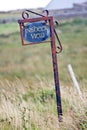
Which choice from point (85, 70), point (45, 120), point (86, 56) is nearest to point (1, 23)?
point (86, 56)

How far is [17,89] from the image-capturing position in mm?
8031

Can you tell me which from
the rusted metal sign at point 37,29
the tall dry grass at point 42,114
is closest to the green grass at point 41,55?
the tall dry grass at point 42,114

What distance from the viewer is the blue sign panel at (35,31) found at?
5.82 metres

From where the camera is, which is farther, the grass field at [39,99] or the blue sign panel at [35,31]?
the blue sign panel at [35,31]

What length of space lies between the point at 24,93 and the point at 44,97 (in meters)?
0.55

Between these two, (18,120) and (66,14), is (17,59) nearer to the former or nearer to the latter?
(66,14)

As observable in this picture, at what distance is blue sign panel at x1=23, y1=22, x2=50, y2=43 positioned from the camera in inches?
229

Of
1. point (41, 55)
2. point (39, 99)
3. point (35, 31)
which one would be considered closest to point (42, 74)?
point (41, 55)

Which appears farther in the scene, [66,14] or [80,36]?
[80,36]

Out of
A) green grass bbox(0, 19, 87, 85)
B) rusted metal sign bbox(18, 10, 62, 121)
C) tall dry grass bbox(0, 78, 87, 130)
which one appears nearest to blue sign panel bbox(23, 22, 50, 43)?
rusted metal sign bbox(18, 10, 62, 121)

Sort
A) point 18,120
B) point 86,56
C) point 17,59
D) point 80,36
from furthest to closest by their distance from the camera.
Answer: point 80,36, point 17,59, point 86,56, point 18,120

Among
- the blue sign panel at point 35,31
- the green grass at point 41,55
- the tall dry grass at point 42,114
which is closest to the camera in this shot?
the tall dry grass at point 42,114

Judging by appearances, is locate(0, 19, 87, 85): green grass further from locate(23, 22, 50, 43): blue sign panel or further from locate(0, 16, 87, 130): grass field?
locate(23, 22, 50, 43): blue sign panel

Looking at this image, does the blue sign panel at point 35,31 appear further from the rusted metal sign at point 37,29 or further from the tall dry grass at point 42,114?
the tall dry grass at point 42,114
